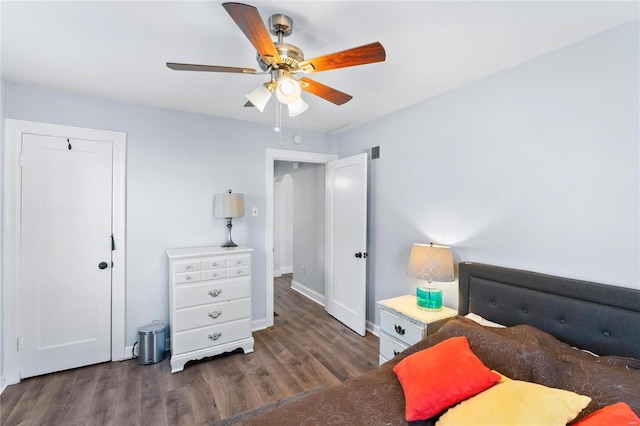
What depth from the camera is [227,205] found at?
10.2 ft

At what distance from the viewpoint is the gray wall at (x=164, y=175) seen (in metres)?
2.67

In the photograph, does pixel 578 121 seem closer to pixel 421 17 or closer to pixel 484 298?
pixel 421 17

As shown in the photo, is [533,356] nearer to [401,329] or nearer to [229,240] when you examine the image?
[401,329]

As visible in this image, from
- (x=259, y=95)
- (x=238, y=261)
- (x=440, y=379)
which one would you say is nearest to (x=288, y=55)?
(x=259, y=95)

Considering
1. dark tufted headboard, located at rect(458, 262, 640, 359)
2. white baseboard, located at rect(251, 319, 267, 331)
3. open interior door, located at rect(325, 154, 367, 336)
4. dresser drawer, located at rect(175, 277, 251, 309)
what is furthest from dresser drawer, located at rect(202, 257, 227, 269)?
dark tufted headboard, located at rect(458, 262, 640, 359)

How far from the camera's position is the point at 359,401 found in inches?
52.1

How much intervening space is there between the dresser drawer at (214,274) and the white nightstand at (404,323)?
157 cm

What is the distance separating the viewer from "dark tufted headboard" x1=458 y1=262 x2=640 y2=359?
4.80 feet

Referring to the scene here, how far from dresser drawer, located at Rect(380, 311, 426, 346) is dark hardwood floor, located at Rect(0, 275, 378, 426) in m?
0.58

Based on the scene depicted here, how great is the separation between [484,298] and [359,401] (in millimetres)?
1305

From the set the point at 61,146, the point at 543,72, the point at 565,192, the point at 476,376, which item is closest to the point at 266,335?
the point at 476,376

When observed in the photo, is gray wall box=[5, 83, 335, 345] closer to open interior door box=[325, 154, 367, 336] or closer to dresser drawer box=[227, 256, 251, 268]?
dresser drawer box=[227, 256, 251, 268]

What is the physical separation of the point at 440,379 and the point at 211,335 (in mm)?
2241

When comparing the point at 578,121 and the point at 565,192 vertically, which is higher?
the point at 578,121
